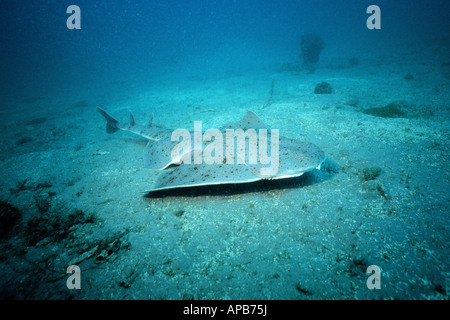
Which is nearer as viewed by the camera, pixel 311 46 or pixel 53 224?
pixel 53 224

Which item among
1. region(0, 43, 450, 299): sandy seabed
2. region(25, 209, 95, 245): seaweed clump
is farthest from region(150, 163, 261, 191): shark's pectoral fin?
region(25, 209, 95, 245): seaweed clump

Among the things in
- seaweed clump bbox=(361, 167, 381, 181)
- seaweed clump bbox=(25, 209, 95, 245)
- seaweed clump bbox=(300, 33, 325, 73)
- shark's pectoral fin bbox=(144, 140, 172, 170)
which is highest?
seaweed clump bbox=(300, 33, 325, 73)

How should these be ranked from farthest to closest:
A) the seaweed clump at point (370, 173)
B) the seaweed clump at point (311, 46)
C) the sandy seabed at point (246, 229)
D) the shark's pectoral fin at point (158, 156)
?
the seaweed clump at point (311, 46)
the shark's pectoral fin at point (158, 156)
the seaweed clump at point (370, 173)
the sandy seabed at point (246, 229)

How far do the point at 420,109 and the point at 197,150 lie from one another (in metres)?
7.74

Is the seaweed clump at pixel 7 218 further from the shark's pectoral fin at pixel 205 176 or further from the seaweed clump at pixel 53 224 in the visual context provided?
the shark's pectoral fin at pixel 205 176

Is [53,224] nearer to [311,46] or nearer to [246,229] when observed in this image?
[246,229]

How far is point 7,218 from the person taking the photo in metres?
2.78

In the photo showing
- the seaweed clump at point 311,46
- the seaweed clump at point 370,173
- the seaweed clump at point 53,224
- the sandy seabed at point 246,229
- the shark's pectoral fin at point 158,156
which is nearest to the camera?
the sandy seabed at point 246,229

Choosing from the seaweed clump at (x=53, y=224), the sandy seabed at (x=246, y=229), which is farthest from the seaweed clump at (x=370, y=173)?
the seaweed clump at (x=53, y=224)

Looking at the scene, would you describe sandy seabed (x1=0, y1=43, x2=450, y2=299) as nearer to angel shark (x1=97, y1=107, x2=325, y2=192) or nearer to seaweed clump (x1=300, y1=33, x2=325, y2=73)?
angel shark (x1=97, y1=107, x2=325, y2=192)

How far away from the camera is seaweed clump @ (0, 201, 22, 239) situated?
106 inches

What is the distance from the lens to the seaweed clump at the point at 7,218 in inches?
106

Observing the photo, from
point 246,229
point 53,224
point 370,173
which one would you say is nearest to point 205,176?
point 246,229

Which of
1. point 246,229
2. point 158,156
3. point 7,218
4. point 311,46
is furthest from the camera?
point 311,46
